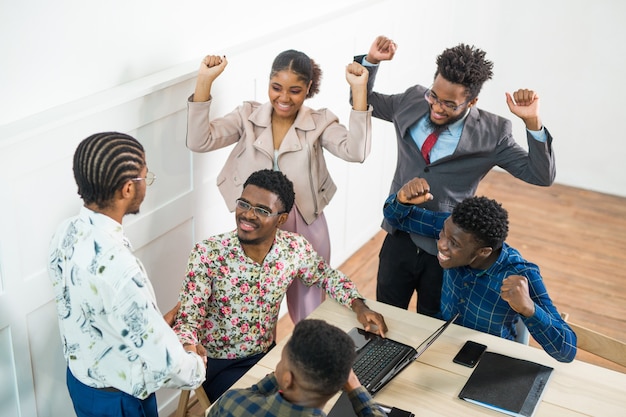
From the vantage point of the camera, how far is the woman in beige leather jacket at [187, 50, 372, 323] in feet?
9.04

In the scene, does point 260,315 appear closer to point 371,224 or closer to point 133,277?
point 133,277

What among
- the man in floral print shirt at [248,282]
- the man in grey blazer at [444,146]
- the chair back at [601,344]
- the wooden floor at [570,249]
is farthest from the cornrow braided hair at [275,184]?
the wooden floor at [570,249]

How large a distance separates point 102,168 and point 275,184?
30.7 inches

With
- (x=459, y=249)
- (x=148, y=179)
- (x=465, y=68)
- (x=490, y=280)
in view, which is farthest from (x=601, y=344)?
(x=148, y=179)

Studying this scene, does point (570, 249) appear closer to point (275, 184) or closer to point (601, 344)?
point (601, 344)

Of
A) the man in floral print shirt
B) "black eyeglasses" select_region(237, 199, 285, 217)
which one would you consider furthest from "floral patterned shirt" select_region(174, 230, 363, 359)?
"black eyeglasses" select_region(237, 199, 285, 217)

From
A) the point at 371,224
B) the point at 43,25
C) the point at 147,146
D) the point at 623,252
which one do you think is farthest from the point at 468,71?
the point at 623,252

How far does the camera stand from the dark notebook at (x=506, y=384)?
2.11 metres

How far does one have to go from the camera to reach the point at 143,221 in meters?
2.81

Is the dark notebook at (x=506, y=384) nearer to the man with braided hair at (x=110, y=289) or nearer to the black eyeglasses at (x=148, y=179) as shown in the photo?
the man with braided hair at (x=110, y=289)

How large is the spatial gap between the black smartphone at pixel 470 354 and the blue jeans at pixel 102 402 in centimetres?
92

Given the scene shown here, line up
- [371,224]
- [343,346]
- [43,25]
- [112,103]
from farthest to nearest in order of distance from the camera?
[371,224] → [112,103] → [43,25] → [343,346]

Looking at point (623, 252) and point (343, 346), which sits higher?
point (343, 346)

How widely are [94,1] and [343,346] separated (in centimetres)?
140
